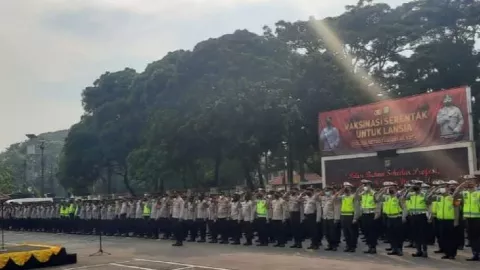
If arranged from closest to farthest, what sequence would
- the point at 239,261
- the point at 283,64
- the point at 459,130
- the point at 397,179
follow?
1. the point at 239,261
2. the point at 459,130
3. the point at 397,179
4. the point at 283,64

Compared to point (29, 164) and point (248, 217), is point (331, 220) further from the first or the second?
point (29, 164)

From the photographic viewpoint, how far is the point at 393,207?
527 inches

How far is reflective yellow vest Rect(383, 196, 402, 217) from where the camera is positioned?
13.3 m

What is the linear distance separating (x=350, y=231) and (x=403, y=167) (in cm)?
727

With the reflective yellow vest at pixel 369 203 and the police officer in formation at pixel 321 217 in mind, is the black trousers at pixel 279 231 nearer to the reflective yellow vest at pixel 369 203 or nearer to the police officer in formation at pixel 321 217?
the police officer in formation at pixel 321 217

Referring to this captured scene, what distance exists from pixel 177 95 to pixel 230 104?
22.7ft

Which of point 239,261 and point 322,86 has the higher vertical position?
point 322,86

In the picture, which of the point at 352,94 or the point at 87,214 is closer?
the point at 87,214

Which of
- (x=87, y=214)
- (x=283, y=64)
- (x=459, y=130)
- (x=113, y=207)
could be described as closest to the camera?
(x=459, y=130)

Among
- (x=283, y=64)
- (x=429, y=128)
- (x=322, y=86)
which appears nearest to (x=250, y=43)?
(x=283, y=64)

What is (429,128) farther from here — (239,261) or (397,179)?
(239,261)

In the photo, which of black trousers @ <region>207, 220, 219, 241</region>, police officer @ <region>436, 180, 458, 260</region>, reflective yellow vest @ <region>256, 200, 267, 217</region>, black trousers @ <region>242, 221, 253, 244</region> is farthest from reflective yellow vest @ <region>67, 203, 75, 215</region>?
police officer @ <region>436, 180, 458, 260</region>

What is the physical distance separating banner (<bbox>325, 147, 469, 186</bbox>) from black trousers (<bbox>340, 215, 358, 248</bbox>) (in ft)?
19.5

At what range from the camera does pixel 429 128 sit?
2000 cm
